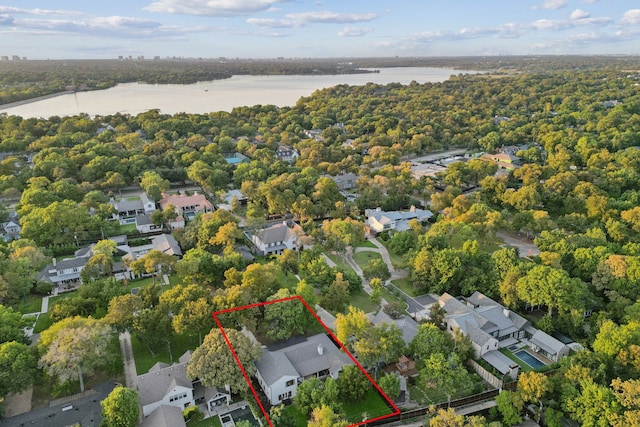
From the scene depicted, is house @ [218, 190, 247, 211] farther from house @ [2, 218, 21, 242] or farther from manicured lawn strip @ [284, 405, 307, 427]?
manicured lawn strip @ [284, 405, 307, 427]

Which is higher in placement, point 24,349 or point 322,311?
point 24,349

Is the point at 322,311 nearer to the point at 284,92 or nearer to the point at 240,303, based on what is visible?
the point at 240,303

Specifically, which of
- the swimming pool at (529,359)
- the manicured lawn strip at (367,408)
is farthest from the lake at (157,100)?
the manicured lawn strip at (367,408)

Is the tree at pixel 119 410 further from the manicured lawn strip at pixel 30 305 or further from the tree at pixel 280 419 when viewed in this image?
the manicured lawn strip at pixel 30 305

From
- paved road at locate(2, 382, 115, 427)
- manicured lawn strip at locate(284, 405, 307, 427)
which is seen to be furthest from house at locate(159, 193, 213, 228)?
manicured lawn strip at locate(284, 405, 307, 427)

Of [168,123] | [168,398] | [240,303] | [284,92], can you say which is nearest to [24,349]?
[168,398]
